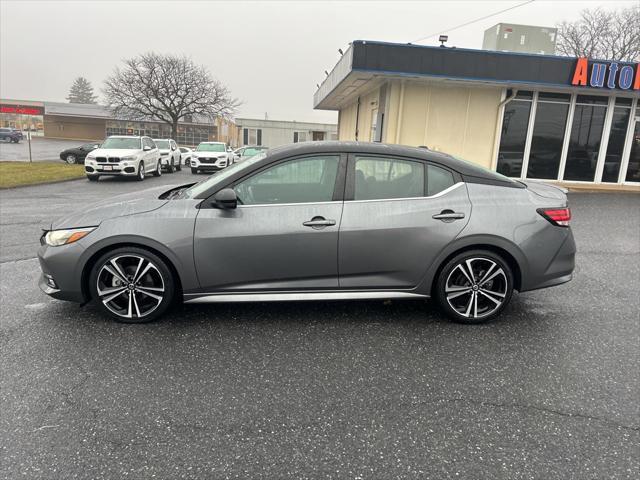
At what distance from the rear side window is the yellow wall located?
11.2 meters

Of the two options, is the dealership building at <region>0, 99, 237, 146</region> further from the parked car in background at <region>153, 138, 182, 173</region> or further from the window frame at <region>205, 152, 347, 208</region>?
the window frame at <region>205, 152, 347, 208</region>

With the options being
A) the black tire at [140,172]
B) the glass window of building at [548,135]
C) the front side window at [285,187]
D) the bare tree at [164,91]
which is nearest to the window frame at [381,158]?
the front side window at [285,187]

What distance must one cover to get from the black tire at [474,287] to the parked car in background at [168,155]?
816 inches

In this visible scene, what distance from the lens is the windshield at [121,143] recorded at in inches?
695

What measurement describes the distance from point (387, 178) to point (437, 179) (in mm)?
454

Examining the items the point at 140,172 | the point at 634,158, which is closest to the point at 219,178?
the point at 140,172

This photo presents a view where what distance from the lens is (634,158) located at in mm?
16266

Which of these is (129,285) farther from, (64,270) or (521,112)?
(521,112)

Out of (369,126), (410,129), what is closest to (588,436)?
(410,129)

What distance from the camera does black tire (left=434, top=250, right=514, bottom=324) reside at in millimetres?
4016

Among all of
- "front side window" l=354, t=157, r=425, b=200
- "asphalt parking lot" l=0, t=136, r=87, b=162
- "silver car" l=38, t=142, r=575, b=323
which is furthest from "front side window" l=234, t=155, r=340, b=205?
"asphalt parking lot" l=0, t=136, r=87, b=162

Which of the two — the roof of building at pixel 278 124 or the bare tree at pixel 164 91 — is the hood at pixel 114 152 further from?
the roof of building at pixel 278 124

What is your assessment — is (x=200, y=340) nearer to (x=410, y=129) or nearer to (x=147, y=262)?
(x=147, y=262)

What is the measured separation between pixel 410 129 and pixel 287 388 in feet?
44.3
